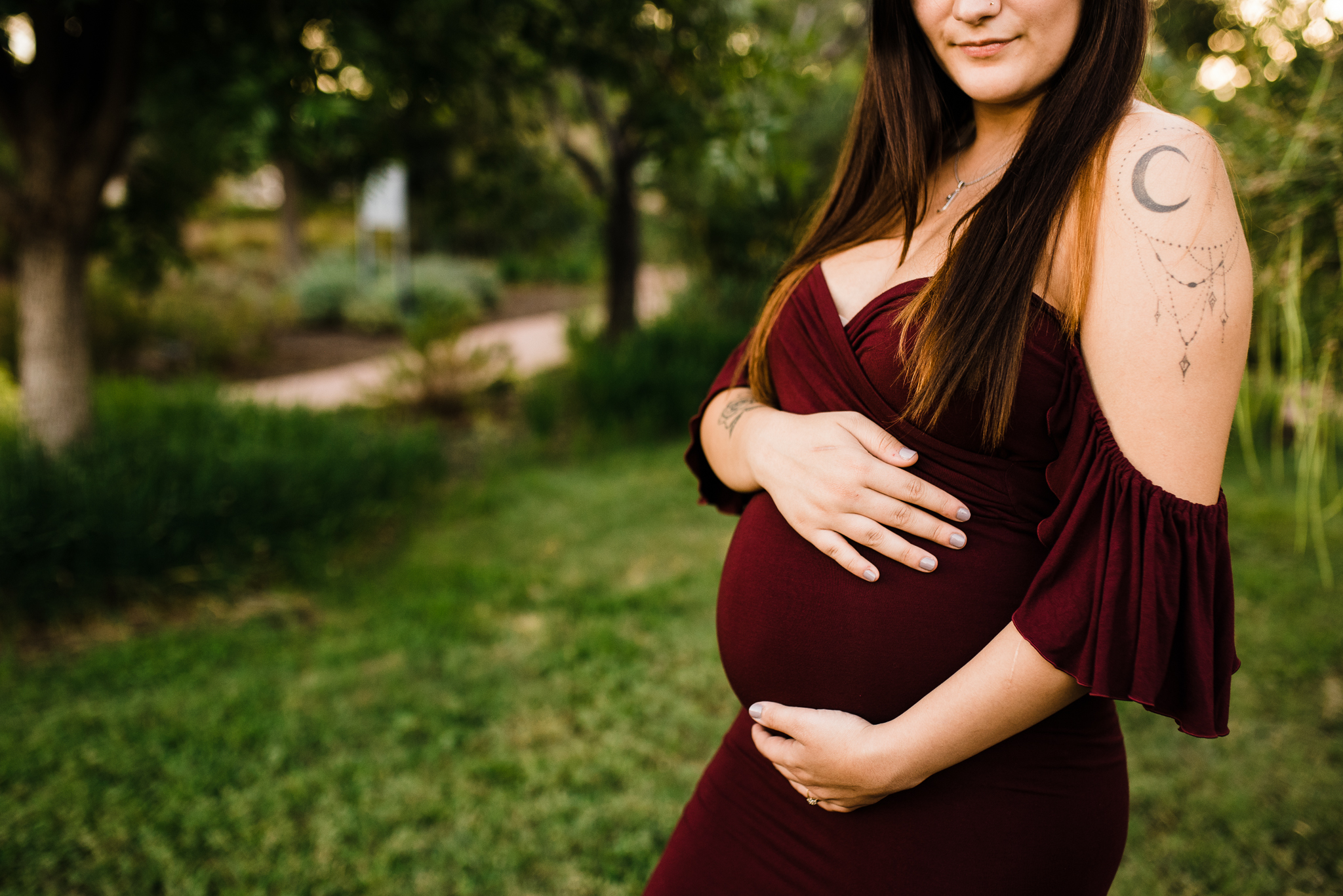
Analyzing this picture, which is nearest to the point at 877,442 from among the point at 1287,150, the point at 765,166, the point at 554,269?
the point at 1287,150

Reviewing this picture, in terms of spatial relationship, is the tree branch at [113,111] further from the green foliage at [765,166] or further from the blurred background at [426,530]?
the green foliage at [765,166]

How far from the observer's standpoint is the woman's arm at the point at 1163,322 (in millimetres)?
821

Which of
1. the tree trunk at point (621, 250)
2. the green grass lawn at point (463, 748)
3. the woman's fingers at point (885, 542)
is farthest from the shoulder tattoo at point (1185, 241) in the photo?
the tree trunk at point (621, 250)

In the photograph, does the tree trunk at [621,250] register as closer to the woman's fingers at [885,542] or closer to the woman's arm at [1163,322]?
the woman's fingers at [885,542]

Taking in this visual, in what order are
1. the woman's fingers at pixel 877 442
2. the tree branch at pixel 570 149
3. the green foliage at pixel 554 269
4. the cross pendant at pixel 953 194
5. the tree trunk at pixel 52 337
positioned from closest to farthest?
the woman's fingers at pixel 877 442 < the cross pendant at pixel 953 194 < the tree trunk at pixel 52 337 < the tree branch at pixel 570 149 < the green foliage at pixel 554 269

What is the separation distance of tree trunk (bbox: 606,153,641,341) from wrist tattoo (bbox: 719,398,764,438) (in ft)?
19.9

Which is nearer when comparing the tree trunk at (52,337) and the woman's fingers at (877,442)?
the woman's fingers at (877,442)

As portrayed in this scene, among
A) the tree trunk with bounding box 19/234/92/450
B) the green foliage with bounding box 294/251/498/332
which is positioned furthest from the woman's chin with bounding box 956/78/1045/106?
the green foliage with bounding box 294/251/498/332

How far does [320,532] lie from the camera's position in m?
4.15

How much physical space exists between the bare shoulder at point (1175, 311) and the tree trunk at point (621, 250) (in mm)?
6584

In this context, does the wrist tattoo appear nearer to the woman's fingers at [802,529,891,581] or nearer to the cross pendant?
the woman's fingers at [802,529,891,581]

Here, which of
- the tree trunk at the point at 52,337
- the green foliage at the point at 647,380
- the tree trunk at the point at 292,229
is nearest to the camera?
the tree trunk at the point at 52,337

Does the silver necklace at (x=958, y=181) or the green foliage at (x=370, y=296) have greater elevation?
the silver necklace at (x=958, y=181)

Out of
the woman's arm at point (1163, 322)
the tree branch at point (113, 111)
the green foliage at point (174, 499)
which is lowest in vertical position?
the green foliage at point (174, 499)
